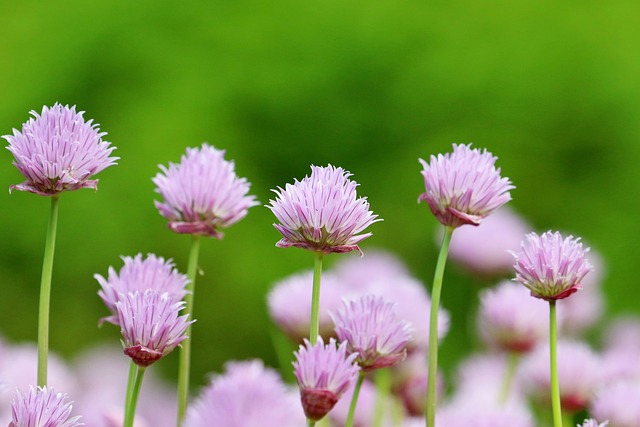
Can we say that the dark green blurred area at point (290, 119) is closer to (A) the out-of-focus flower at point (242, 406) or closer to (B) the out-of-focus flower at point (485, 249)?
(B) the out-of-focus flower at point (485, 249)

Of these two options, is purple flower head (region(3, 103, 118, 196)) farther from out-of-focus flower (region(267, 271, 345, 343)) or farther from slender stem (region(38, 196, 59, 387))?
out-of-focus flower (region(267, 271, 345, 343))

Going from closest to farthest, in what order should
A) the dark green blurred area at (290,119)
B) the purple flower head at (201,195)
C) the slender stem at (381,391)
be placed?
the purple flower head at (201,195)
the slender stem at (381,391)
the dark green blurred area at (290,119)

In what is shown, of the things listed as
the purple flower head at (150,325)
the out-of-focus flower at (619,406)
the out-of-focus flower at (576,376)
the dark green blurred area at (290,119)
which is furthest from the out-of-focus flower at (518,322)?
the dark green blurred area at (290,119)

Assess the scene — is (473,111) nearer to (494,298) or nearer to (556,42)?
(556,42)

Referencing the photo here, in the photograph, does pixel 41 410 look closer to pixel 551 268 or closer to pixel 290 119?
pixel 551 268

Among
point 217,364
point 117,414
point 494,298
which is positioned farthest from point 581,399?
point 217,364

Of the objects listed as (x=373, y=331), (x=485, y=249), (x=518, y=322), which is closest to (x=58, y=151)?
(x=373, y=331)

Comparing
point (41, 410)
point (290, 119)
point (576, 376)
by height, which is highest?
point (290, 119)
